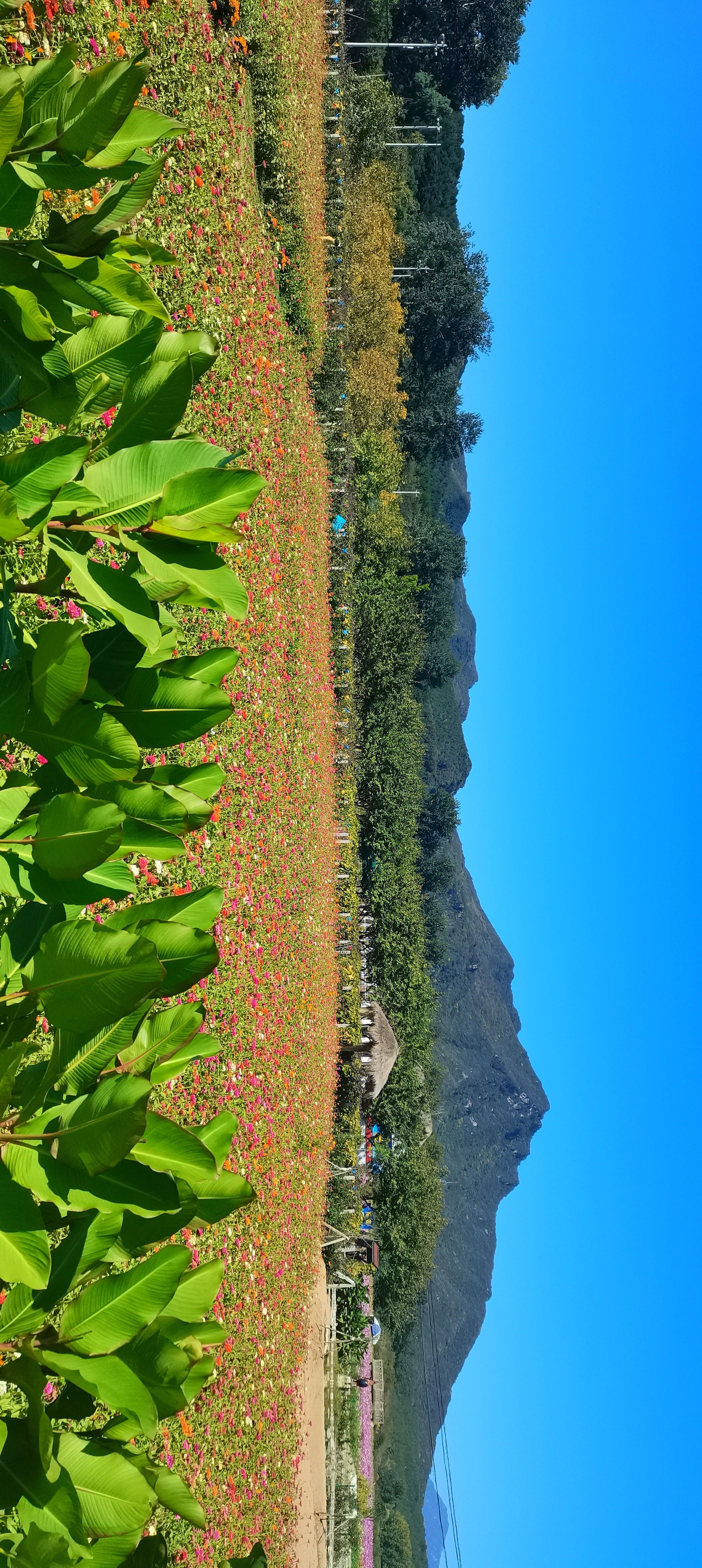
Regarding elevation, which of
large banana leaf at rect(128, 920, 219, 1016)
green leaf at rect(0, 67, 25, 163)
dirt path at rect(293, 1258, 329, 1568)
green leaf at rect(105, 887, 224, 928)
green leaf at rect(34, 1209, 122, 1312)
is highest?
green leaf at rect(0, 67, 25, 163)

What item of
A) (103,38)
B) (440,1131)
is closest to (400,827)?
(103,38)

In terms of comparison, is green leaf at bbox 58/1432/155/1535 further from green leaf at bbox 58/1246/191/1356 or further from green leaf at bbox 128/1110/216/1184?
green leaf at bbox 128/1110/216/1184

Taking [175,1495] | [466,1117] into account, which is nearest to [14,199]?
[175,1495]

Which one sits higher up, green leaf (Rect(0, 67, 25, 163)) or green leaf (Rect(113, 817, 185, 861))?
green leaf (Rect(0, 67, 25, 163))

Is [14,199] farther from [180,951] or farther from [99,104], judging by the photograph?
[180,951]

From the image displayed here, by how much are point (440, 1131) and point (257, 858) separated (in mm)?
76256

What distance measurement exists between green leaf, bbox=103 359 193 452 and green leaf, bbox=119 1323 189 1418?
117cm

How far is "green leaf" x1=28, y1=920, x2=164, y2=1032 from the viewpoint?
1046mm

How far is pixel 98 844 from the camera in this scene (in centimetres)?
117

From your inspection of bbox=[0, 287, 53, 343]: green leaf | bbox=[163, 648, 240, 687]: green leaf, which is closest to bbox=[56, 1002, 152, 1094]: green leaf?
bbox=[163, 648, 240, 687]: green leaf

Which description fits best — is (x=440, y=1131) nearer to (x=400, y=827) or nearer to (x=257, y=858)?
(x=400, y=827)

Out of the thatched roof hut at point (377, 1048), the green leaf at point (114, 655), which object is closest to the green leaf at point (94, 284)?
the green leaf at point (114, 655)

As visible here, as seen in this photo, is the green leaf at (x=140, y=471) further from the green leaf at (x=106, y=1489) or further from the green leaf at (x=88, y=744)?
the green leaf at (x=106, y=1489)

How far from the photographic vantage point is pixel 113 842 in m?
1.14
